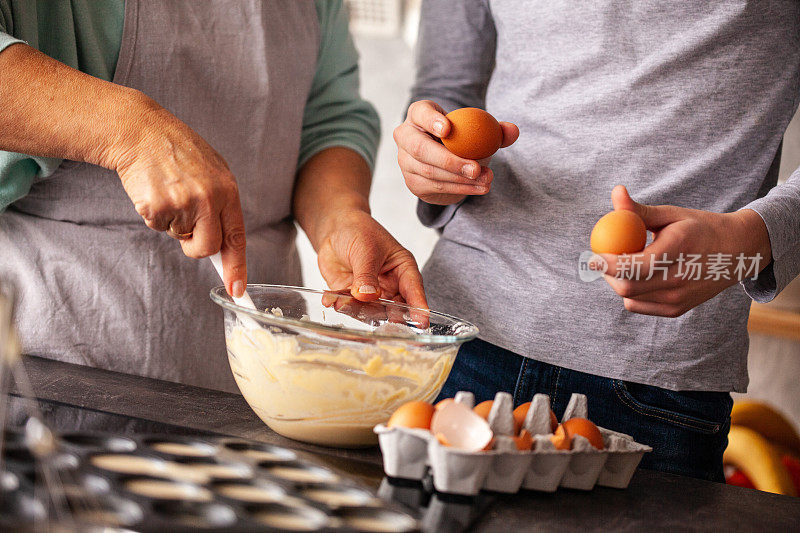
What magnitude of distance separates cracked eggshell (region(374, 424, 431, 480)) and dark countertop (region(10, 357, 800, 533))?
25 millimetres

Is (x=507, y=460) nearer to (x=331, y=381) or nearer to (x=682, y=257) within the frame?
(x=331, y=381)

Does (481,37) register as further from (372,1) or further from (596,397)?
(372,1)

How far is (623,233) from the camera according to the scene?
0.65 metres

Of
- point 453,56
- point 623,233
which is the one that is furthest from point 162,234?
point 623,233

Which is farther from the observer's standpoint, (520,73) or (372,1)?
(372,1)

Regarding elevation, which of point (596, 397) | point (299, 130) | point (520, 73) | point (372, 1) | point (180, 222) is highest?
point (372, 1)

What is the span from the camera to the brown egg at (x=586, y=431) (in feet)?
2.04

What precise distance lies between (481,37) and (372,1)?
162cm

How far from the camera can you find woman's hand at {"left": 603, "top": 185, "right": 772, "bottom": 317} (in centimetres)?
67

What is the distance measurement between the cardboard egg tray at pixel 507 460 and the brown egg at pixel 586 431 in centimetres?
1

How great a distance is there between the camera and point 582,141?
96 centimetres

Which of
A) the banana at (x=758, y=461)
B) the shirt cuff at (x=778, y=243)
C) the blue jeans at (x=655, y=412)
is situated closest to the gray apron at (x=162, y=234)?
the blue jeans at (x=655, y=412)

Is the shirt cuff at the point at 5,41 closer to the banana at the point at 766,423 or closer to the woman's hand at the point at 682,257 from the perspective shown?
the woman's hand at the point at 682,257

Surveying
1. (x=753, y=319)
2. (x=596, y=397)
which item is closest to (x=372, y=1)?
(x=753, y=319)
